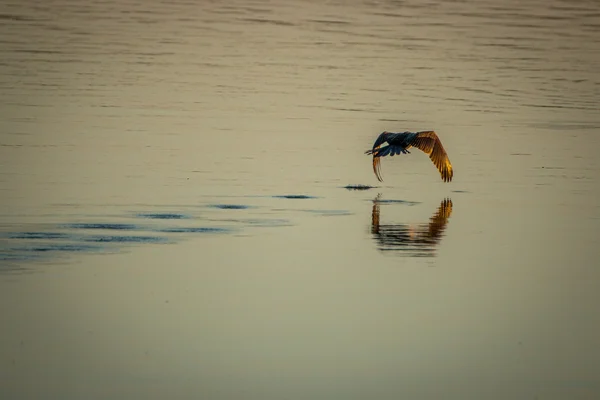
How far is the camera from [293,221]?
465 inches

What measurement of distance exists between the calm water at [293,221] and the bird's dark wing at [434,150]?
21 cm

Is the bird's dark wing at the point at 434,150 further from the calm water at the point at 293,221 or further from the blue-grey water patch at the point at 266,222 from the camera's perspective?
the blue-grey water patch at the point at 266,222

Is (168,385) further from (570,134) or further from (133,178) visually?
(570,134)

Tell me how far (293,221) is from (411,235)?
1073 mm

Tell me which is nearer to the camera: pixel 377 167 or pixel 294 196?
pixel 294 196

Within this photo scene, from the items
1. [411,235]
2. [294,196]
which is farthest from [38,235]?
[411,235]

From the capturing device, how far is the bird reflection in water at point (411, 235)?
35.9ft

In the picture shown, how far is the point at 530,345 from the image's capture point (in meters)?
8.73

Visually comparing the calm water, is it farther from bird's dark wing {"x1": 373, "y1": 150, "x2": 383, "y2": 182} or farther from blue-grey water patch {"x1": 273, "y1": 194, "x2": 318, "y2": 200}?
bird's dark wing {"x1": 373, "y1": 150, "x2": 383, "y2": 182}

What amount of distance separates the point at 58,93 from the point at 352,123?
4.36 m

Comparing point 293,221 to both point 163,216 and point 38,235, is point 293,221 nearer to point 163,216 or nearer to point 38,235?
point 163,216

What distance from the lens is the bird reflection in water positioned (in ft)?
35.9

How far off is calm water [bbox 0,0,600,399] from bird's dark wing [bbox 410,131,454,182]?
208 millimetres

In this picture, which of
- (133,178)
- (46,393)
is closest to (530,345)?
(46,393)
